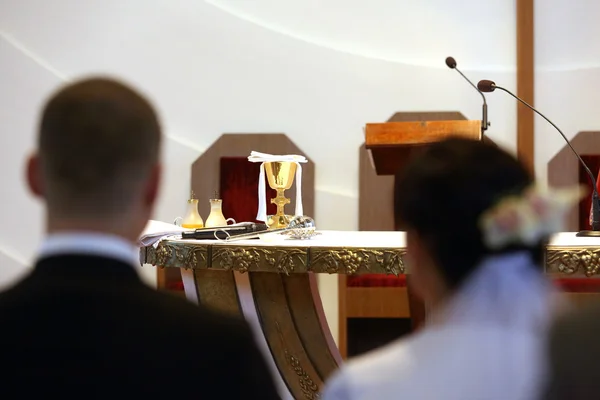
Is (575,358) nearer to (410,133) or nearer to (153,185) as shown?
(153,185)

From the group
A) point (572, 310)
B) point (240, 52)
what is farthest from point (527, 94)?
point (572, 310)

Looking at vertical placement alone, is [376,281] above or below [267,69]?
below

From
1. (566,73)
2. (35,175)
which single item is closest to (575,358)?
(35,175)

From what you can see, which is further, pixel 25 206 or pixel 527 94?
pixel 25 206

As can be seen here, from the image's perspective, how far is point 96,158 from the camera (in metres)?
0.78

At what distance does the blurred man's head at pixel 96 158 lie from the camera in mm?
777

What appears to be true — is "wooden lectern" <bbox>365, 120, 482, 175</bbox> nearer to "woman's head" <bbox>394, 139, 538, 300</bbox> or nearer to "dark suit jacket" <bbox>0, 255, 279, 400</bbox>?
"woman's head" <bbox>394, 139, 538, 300</bbox>

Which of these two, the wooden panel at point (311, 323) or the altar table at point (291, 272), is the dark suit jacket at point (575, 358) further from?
the wooden panel at point (311, 323)

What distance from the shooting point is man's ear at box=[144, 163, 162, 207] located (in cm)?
82

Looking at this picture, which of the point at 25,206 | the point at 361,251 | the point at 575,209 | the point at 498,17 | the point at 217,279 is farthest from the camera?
the point at 25,206

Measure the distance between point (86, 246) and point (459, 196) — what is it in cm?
42

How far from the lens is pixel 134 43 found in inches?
188

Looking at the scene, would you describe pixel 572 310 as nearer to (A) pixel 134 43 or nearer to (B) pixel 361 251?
(B) pixel 361 251

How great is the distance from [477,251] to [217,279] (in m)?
1.66
